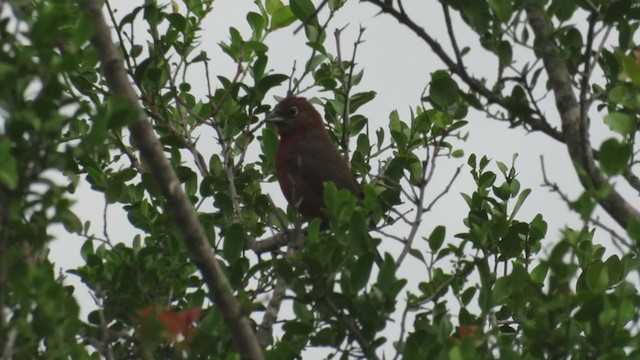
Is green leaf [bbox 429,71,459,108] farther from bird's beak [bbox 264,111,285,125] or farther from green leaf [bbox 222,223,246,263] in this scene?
bird's beak [bbox 264,111,285,125]

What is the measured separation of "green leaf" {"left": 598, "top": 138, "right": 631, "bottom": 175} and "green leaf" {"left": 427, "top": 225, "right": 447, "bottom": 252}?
131cm

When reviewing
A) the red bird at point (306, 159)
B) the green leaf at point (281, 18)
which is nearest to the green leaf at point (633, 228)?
the green leaf at point (281, 18)

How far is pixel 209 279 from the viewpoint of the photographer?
432cm

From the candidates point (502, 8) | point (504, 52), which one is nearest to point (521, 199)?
point (504, 52)

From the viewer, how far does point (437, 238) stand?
5.25 meters

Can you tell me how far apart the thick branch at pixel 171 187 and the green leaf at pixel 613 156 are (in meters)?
1.23

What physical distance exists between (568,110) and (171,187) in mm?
1378

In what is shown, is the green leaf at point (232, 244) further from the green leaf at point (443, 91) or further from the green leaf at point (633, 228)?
the green leaf at point (633, 228)

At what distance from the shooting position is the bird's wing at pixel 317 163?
8.14 meters

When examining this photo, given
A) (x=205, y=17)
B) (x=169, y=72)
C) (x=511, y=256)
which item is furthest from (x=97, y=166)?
(x=511, y=256)

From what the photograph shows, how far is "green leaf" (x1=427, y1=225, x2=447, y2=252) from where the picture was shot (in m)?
5.25

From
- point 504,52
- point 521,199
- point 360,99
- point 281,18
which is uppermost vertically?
point 281,18

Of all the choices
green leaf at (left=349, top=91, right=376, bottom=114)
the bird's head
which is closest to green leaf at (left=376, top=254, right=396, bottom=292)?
green leaf at (left=349, top=91, right=376, bottom=114)

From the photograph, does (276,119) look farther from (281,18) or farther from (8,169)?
(8,169)
